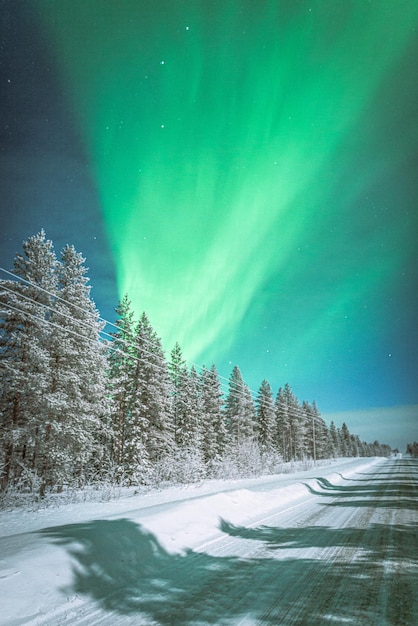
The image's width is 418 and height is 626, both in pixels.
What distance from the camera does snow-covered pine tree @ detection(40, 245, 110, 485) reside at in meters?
17.5

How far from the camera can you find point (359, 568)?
5.37 meters

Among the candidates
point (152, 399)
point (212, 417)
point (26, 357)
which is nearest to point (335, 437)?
point (212, 417)

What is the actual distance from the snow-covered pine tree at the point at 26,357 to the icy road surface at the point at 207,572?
910cm

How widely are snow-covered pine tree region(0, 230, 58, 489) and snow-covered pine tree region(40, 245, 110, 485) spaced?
53 cm

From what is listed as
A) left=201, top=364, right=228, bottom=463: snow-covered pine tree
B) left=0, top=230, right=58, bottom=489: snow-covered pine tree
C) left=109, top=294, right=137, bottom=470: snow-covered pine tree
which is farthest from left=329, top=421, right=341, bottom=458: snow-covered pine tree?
left=0, top=230, right=58, bottom=489: snow-covered pine tree

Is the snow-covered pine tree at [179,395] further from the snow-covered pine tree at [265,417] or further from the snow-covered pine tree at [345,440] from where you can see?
the snow-covered pine tree at [345,440]

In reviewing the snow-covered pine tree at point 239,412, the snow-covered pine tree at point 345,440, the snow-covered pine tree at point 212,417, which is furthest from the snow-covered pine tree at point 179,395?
the snow-covered pine tree at point 345,440

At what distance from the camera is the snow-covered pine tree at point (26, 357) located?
17.2m

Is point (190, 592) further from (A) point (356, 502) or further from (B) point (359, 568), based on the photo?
(A) point (356, 502)

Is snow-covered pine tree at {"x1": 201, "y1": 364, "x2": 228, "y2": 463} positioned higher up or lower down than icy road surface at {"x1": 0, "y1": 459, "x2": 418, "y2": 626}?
higher up

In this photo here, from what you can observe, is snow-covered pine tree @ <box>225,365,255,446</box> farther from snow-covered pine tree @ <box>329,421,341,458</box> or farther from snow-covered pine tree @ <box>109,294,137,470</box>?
snow-covered pine tree @ <box>329,421,341,458</box>

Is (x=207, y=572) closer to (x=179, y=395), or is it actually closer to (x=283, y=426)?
(x=179, y=395)

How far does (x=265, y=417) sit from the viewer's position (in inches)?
2274

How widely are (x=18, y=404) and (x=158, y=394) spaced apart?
13.2 m
